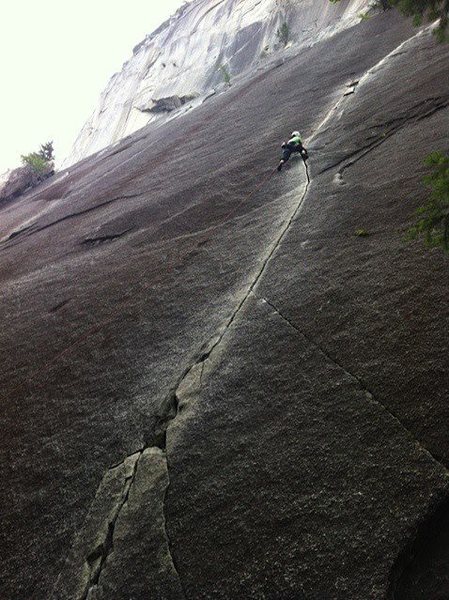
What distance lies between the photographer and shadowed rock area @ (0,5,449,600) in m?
3.13

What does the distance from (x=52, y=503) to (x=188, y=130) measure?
15.8 m

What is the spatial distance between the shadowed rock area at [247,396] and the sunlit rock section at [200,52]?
1955 cm

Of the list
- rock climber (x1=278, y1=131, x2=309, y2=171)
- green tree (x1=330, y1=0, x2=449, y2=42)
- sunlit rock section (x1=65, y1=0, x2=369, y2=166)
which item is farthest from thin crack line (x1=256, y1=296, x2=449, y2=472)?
sunlit rock section (x1=65, y1=0, x2=369, y2=166)

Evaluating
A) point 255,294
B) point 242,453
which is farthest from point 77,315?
point 242,453

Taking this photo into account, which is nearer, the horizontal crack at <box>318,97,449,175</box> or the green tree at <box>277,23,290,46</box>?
the horizontal crack at <box>318,97,449,175</box>

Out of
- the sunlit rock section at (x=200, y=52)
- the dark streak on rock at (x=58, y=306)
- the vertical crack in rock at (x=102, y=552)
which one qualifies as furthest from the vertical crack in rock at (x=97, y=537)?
the sunlit rock section at (x=200, y=52)

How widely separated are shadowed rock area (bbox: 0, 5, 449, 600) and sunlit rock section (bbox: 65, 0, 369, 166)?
19546 mm

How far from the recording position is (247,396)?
14.2 ft

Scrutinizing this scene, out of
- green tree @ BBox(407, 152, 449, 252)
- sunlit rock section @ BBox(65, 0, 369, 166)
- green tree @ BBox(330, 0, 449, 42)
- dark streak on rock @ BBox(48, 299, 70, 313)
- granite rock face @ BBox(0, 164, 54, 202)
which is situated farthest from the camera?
sunlit rock section @ BBox(65, 0, 369, 166)

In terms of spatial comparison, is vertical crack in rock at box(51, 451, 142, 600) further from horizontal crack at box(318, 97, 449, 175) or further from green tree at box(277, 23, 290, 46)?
green tree at box(277, 23, 290, 46)

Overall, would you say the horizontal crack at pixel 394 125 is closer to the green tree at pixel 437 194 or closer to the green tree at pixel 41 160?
the green tree at pixel 437 194

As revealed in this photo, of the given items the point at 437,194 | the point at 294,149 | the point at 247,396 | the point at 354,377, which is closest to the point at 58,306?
the point at 247,396

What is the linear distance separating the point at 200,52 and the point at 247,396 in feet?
135

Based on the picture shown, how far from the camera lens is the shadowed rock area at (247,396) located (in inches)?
123
